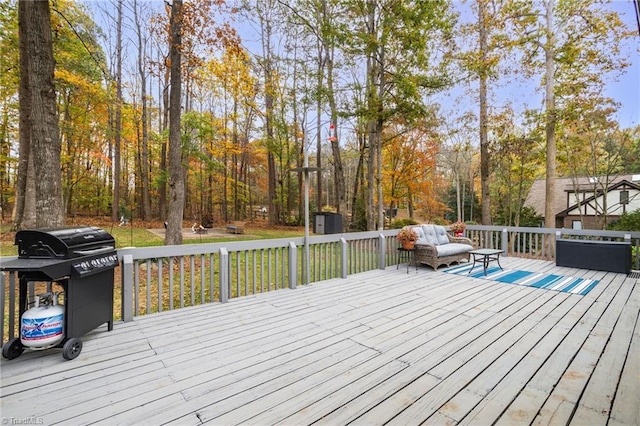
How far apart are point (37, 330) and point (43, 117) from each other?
2563mm

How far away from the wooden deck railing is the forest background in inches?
53.4

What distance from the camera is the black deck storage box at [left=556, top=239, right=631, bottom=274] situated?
5273 millimetres

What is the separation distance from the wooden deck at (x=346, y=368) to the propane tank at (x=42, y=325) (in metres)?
0.19

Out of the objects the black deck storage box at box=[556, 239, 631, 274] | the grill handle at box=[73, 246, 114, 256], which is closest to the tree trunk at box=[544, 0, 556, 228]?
the black deck storage box at box=[556, 239, 631, 274]

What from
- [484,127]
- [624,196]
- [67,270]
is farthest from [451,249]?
[624,196]

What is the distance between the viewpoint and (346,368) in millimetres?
2158

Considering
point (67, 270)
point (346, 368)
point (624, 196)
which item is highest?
point (624, 196)

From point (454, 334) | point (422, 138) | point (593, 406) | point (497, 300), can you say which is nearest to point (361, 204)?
point (422, 138)

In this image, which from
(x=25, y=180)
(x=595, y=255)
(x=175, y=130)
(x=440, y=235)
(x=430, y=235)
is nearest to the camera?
(x=595, y=255)

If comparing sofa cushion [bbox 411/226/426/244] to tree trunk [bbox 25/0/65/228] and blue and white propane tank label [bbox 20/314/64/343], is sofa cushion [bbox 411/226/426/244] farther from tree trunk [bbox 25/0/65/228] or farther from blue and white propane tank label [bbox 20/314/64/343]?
tree trunk [bbox 25/0/65/228]

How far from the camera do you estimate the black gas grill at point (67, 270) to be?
217 cm

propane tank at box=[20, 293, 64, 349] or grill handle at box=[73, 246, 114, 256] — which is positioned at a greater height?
grill handle at box=[73, 246, 114, 256]

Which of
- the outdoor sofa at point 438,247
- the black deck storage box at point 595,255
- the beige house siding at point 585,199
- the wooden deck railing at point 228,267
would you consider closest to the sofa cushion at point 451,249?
the outdoor sofa at point 438,247

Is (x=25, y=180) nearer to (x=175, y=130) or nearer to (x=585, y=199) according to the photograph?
(x=175, y=130)
